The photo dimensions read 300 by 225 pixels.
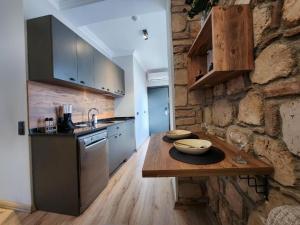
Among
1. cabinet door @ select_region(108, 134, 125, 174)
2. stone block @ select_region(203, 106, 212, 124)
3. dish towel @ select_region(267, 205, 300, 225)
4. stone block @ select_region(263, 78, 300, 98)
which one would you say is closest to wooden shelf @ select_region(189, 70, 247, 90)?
stone block @ select_region(263, 78, 300, 98)

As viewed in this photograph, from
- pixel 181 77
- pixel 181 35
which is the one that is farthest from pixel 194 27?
pixel 181 77

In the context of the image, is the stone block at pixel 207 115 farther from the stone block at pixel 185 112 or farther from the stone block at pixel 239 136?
the stone block at pixel 239 136

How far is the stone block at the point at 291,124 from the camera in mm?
624

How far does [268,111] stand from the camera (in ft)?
2.61

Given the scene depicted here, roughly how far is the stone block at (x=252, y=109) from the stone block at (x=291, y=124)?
0.15 meters

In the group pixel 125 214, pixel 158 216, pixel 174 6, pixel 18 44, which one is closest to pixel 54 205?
pixel 125 214

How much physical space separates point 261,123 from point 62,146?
1874mm

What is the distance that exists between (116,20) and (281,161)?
3.20m

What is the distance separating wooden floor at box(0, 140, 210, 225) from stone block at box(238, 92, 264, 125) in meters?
1.26

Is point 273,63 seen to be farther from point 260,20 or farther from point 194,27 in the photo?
point 194,27

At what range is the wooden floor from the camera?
1.71 m

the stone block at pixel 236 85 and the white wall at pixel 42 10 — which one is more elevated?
the white wall at pixel 42 10

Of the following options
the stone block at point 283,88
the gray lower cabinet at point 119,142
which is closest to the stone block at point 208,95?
the stone block at point 283,88

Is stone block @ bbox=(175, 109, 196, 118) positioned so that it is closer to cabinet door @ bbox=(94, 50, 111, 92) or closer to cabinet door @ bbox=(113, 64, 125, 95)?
cabinet door @ bbox=(94, 50, 111, 92)
